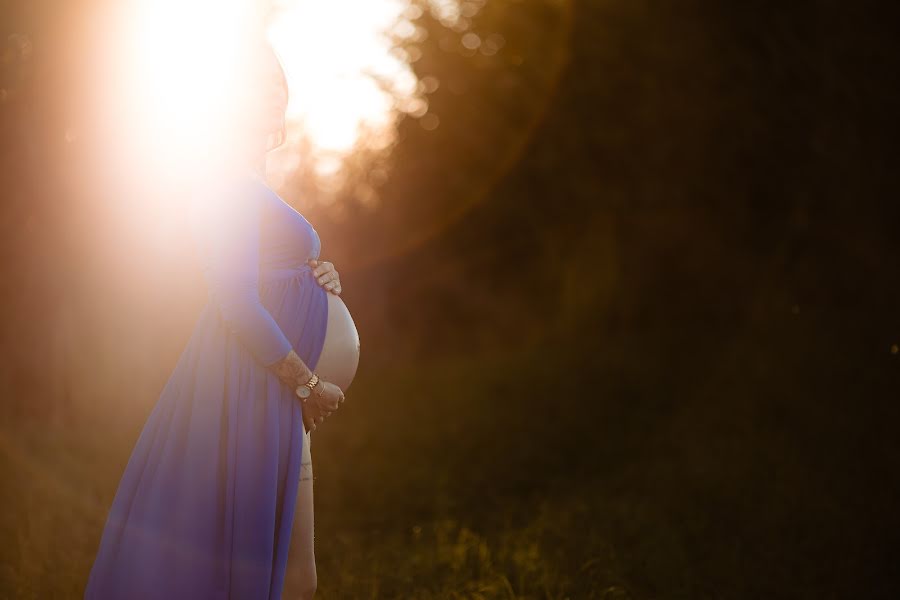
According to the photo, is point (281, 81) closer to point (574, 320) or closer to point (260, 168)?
point (260, 168)

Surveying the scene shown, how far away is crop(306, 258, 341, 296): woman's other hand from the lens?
2.88 m

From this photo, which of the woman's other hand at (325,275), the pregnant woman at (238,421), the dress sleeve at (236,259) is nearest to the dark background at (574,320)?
the pregnant woman at (238,421)

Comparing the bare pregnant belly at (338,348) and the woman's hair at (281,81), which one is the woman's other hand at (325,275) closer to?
the bare pregnant belly at (338,348)

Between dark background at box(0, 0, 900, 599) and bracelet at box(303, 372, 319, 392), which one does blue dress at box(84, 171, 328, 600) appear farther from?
dark background at box(0, 0, 900, 599)

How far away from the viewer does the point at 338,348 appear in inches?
113

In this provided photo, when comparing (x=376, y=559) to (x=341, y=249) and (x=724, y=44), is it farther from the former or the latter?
(x=341, y=249)

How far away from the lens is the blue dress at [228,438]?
262cm

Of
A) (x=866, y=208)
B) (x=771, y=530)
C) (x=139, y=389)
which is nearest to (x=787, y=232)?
(x=866, y=208)

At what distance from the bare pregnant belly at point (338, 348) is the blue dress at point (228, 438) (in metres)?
0.04

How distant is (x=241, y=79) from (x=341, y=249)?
422 inches

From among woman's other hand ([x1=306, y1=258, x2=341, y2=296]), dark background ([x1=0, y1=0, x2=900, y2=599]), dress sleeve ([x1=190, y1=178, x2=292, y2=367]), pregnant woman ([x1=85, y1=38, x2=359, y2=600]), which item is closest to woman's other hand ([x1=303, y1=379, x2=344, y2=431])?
pregnant woman ([x1=85, y1=38, x2=359, y2=600])

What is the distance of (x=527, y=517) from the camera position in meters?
5.56

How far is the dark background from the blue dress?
1.68 m

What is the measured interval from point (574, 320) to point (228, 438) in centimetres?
980
